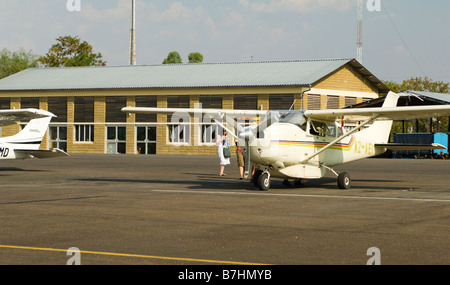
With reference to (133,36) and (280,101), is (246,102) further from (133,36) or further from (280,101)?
(133,36)

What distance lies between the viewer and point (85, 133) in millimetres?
56906

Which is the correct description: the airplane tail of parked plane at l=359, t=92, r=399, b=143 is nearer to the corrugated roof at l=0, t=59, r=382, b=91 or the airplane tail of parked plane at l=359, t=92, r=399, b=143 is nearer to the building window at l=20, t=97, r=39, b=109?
the corrugated roof at l=0, t=59, r=382, b=91

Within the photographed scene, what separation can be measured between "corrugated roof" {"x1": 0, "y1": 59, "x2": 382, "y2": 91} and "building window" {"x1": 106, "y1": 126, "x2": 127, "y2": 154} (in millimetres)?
3726

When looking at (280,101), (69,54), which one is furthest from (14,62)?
(280,101)

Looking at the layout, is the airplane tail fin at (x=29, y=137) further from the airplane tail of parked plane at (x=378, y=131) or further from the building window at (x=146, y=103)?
the building window at (x=146, y=103)

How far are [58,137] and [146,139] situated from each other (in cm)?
906

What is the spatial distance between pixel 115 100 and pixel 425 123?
34.8m

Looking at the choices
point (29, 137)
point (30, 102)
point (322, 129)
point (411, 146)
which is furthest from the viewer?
point (30, 102)

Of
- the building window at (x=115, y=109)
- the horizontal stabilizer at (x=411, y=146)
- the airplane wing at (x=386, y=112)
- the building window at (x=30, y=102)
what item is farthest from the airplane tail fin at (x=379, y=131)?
the building window at (x=30, y=102)

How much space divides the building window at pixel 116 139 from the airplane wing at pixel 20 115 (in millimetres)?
29329

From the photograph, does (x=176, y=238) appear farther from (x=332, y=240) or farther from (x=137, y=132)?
(x=137, y=132)

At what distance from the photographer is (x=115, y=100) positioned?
55.9 meters

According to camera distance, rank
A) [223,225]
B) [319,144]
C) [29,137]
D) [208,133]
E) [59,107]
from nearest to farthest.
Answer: [223,225], [319,144], [29,137], [208,133], [59,107]
